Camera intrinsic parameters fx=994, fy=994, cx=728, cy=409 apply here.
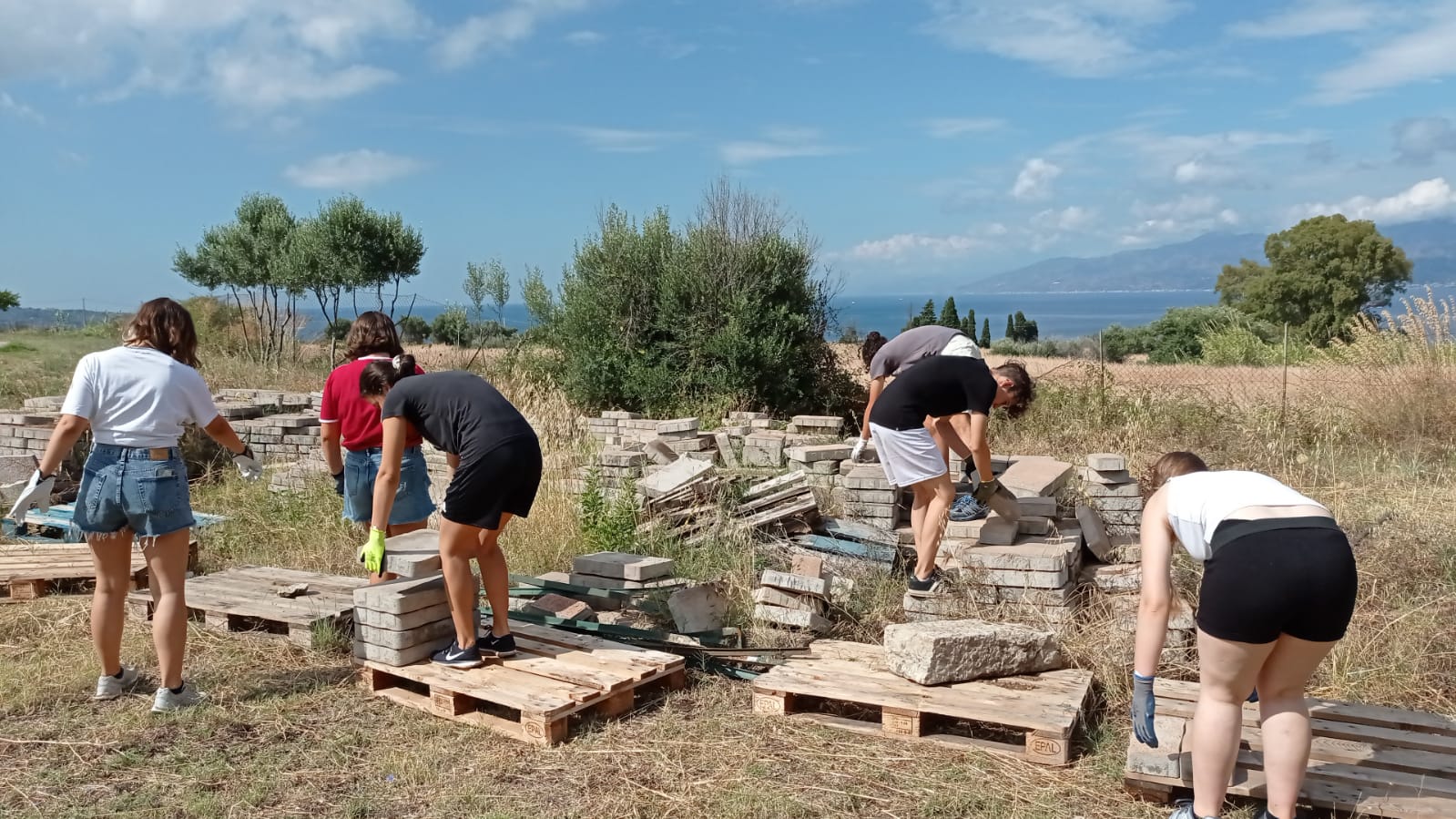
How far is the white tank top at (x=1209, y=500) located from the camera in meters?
3.08

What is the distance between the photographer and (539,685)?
174 inches

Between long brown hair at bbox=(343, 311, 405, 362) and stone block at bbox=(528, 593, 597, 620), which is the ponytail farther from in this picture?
stone block at bbox=(528, 593, 597, 620)

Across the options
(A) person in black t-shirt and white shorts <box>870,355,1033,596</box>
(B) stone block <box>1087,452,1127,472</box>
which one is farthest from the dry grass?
(B) stone block <box>1087,452,1127,472</box>

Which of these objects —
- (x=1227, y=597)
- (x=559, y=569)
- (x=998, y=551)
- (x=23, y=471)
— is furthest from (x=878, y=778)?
(x=23, y=471)

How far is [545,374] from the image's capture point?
43.4 ft

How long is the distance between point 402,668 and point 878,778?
224cm

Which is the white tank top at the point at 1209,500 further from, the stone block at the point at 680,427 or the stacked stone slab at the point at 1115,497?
the stone block at the point at 680,427

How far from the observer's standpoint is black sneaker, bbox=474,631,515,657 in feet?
15.6

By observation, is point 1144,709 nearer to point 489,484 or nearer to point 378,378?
point 489,484

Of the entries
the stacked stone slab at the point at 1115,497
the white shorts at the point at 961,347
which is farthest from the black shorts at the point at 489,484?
the stacked stone slab at the point at 1115,497

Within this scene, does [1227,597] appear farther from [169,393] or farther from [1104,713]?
[169,393]

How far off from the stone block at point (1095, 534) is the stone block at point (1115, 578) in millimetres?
148

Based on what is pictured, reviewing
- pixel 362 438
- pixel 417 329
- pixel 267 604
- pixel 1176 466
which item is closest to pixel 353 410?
pixel 362 438

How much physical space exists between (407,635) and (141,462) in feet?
4.48
